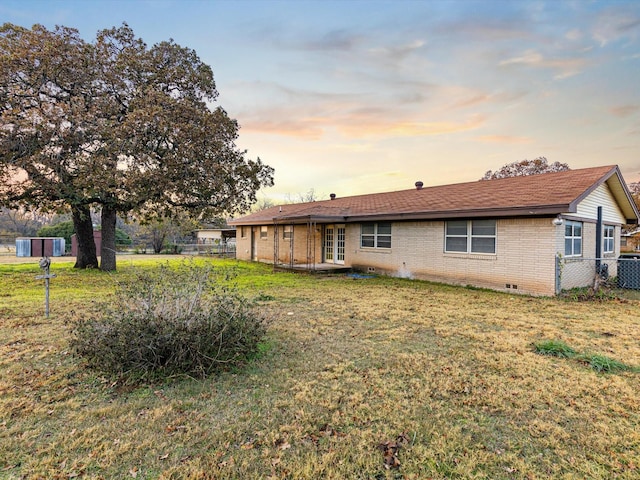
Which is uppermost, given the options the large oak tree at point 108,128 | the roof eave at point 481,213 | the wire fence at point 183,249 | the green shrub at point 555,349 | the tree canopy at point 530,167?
the tree canopy at point 530,167

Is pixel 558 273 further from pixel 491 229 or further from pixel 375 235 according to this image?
pixel 375 235

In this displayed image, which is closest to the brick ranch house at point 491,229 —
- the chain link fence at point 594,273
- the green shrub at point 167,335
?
the chain link fence at point 594,273

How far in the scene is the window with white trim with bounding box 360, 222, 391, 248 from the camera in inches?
562

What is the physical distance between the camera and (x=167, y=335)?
3785 millimetres

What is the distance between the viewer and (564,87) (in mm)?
11773

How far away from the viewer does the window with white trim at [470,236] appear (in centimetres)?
1096

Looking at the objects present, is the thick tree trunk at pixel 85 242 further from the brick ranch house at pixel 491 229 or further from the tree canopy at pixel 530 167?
the tree canopy at pixel 530 167

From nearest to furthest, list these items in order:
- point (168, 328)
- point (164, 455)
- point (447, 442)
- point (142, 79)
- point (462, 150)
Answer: point (164, 455) → point (447, 442) → point (168, 328) → point (142, 79) → point (462, 150)

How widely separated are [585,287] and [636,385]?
8932 mm

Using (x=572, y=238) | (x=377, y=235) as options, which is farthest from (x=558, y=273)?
(x=377, y=235)

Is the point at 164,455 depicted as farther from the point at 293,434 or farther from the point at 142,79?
the point at 142,79

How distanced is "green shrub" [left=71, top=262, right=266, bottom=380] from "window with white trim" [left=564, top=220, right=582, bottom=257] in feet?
34.0

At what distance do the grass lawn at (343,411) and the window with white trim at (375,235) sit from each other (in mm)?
8323

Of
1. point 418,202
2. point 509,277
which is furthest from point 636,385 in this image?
point 418,202
